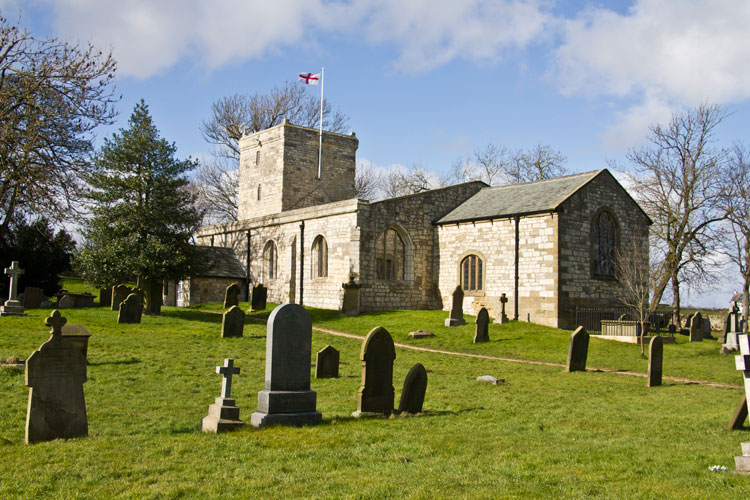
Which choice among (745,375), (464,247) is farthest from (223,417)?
(464,247)

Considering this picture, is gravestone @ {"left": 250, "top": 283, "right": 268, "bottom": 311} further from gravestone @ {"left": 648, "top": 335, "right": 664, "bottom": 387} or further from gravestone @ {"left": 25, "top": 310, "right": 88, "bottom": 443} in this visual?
gravestone @ {"left": 25, "top": 310, "right": 88, "bottom": 443}

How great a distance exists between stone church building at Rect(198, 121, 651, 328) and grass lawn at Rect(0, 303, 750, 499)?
985 centimetres

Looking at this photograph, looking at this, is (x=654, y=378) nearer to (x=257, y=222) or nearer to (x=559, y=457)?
(x=559, y=457)

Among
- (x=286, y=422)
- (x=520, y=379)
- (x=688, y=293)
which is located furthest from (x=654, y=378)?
(x=688, y=293)

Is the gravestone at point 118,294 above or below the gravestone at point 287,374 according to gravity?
above

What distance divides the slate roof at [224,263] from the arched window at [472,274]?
12.9m

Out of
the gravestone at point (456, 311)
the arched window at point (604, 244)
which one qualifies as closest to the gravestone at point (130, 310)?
the gravestone at point (456, 311)

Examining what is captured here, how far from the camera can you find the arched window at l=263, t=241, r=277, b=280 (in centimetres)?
3416

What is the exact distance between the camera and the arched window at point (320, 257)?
30609 millimetres

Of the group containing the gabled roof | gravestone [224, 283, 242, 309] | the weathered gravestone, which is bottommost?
the weathered gravestone

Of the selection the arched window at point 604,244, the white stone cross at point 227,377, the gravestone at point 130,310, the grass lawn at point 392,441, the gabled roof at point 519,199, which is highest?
the gabled roof at point 519,199

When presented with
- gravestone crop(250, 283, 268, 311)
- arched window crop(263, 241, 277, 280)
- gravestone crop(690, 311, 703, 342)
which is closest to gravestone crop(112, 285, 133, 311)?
gravestone crop(250, 283, 268, 311)

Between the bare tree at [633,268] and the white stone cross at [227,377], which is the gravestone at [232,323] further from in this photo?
the bare tree at [633,268]

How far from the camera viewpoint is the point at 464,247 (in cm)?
2895
